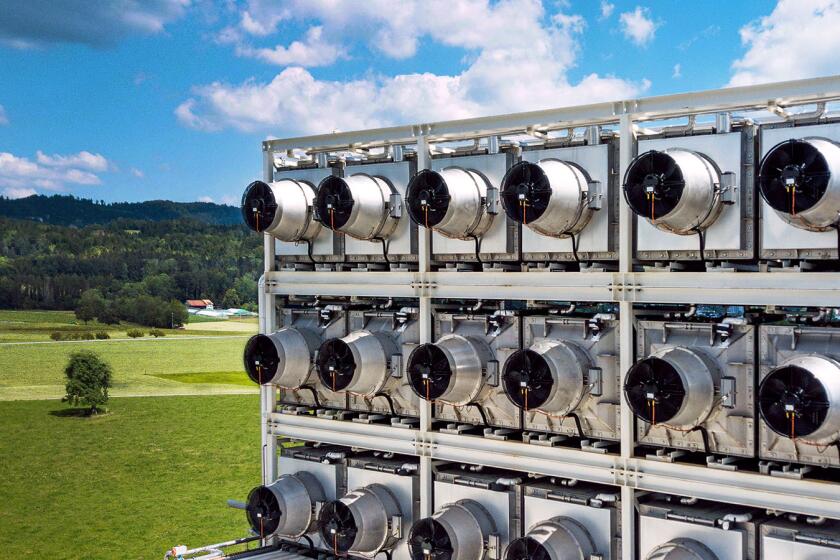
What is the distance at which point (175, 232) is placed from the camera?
29609mm

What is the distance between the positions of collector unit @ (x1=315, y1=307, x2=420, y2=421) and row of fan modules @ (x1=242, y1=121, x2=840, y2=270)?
59 centimetres

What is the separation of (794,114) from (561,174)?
1751 millimetres

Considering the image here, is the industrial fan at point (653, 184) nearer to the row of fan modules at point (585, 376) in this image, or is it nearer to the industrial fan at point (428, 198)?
the row of fan modules at point (585, 376)

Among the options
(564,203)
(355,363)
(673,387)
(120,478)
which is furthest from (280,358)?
(120,478)

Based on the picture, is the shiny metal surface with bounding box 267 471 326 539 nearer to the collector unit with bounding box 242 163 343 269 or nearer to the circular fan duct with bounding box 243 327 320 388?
the circular fan duct with bounding box 243 327 320 388

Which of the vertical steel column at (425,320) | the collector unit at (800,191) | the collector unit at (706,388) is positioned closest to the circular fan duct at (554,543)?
the collector unit at (706,388)

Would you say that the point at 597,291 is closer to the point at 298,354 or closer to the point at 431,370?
the point at 431,370

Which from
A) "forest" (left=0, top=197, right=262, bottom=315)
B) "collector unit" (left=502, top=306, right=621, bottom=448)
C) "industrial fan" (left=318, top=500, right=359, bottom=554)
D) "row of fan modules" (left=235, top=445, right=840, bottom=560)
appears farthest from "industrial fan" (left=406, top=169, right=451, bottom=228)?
"forest" (left=0, top=197, right=262, bottom=315)

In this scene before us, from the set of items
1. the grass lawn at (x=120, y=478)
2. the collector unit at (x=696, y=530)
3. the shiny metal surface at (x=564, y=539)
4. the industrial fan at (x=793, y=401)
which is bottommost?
the grass lawn at (x=120, y=478)

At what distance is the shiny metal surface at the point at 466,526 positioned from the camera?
313 inches

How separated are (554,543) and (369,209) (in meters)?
3.42

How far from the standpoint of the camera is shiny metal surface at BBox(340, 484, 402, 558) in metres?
8.62

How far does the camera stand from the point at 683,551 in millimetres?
6793

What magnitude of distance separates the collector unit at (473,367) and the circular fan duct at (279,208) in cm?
199
